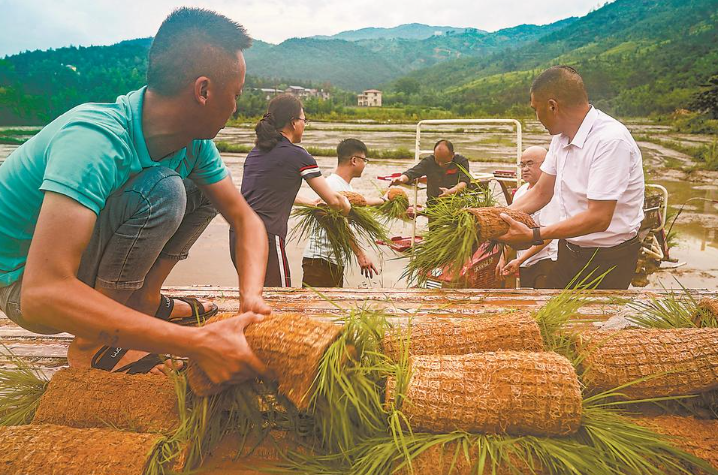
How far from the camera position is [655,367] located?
1.68m

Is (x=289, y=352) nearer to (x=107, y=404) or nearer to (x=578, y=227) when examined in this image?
(x=107, y=404)

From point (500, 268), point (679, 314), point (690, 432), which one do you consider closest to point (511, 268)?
point (500, 268)

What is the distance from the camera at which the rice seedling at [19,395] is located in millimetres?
1745

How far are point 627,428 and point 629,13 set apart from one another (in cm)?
12494

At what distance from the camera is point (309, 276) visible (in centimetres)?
411

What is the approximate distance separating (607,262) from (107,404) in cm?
308

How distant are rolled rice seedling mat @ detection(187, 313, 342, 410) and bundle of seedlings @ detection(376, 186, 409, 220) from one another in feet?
9.20

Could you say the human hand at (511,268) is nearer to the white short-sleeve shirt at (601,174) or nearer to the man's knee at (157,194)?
the white short-sleeve shirt at (601,174)

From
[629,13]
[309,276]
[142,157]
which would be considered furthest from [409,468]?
[629,13]

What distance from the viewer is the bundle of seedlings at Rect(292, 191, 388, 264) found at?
13.0 ft

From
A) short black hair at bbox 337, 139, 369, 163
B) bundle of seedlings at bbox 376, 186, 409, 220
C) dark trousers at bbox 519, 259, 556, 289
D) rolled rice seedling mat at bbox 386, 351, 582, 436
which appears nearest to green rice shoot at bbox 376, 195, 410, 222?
bundle of seedlings at bbox 376, 186, 409, 220

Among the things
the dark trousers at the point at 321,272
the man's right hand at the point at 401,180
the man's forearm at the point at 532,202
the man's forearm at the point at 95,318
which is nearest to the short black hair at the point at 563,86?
the man's forearm at the point at 532,202

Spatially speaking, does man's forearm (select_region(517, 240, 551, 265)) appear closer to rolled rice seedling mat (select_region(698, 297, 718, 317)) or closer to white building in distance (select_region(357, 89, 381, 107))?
rolled rice seedling mat (select_region(698, 297, 718, 317))

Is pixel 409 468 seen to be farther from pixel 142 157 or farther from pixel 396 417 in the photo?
pixel 142 157
